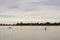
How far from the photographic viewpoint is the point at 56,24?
182 meters
